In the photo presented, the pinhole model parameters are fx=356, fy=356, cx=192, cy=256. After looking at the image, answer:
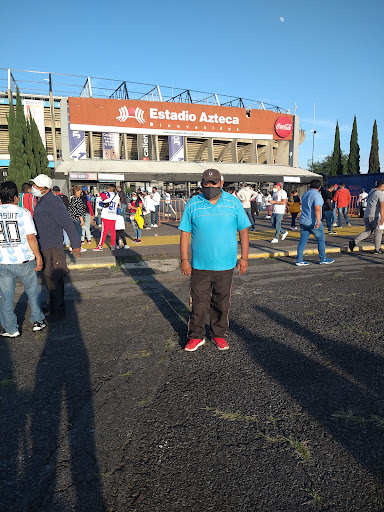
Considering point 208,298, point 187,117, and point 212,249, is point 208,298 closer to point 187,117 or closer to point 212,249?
point 212,249

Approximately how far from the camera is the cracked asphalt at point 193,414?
193 centimetres

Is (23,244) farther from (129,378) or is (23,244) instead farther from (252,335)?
(252,335)

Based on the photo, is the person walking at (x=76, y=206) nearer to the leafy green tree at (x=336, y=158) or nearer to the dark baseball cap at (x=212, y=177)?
the dark baseball cap at (x=212, y=177)

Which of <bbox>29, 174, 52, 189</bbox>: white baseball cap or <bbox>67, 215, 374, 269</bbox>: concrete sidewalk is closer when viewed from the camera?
<bbox>29, 174, 52, 189</bbox>: white baseball cap

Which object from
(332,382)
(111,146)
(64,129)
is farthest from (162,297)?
(111,146)

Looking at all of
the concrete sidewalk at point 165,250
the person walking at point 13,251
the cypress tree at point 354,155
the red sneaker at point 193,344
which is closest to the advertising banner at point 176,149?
the concrete sidewalk at point 165,250

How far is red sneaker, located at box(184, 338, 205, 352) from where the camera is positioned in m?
3.78

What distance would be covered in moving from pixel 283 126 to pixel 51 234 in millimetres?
32365

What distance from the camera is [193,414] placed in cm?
263

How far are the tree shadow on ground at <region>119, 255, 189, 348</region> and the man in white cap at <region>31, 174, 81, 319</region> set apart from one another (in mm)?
1444

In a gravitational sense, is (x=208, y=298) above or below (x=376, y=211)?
below

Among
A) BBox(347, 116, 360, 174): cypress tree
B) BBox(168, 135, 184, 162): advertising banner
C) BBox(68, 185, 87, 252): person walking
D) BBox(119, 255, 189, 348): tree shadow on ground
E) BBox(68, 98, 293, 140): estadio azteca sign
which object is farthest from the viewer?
BBox(347, 116, 360, 174): cypress tree

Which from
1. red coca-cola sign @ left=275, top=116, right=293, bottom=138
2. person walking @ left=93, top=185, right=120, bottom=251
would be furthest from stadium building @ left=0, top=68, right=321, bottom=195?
person walking @ left=93, top=185, right=120, bottom=251

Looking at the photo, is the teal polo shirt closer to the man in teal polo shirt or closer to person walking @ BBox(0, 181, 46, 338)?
the man in teal polo shirt
